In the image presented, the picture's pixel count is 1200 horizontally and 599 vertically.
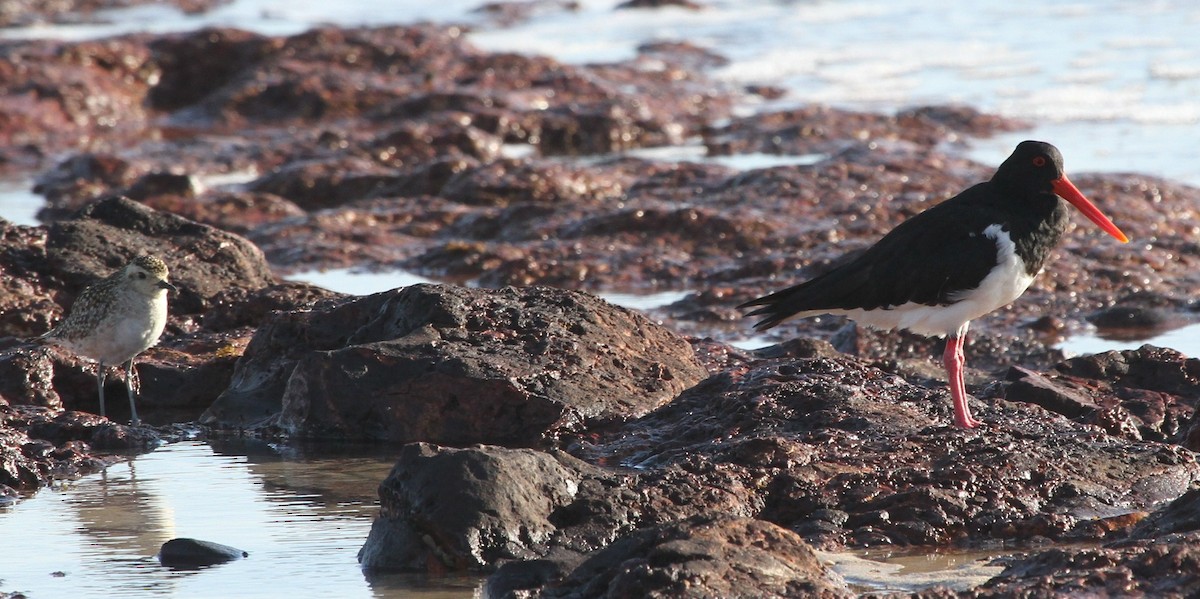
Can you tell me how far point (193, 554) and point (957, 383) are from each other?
3.00 metres

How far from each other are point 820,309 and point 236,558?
2940mm

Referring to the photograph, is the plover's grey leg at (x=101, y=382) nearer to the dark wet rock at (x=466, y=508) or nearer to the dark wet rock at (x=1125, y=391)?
the dark wet rock at (x=466, y=508)

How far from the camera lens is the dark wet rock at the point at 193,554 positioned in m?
5.08

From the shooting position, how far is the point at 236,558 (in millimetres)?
5137

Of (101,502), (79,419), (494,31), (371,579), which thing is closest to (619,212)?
(79,419)

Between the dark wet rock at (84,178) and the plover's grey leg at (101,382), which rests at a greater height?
the plover's grey leg at (101,382)

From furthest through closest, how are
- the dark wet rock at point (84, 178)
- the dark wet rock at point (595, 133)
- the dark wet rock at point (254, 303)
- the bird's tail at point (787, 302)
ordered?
the dark wet rock at point (595, 133)
the dark wet rock at point (84, 178)
the dark wet rock at point (254, 303)
the bird's tail at point (787, 302)

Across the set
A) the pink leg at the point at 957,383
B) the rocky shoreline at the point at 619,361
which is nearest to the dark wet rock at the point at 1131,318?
the rocky shoreline at the point at 619,361

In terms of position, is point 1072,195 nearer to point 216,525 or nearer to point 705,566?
point 705,566

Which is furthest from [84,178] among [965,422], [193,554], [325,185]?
[965,422]

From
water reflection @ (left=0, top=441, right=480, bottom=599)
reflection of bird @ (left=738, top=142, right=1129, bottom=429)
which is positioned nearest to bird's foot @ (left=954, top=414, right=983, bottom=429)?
reflection of bird @ (left=738, top=142, right=1129, bottom=429)

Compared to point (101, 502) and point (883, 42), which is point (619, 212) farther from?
point (883, 42)

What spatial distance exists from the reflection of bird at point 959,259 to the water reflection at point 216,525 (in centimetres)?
208

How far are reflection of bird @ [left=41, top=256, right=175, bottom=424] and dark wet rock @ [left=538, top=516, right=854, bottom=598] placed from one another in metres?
3.49
